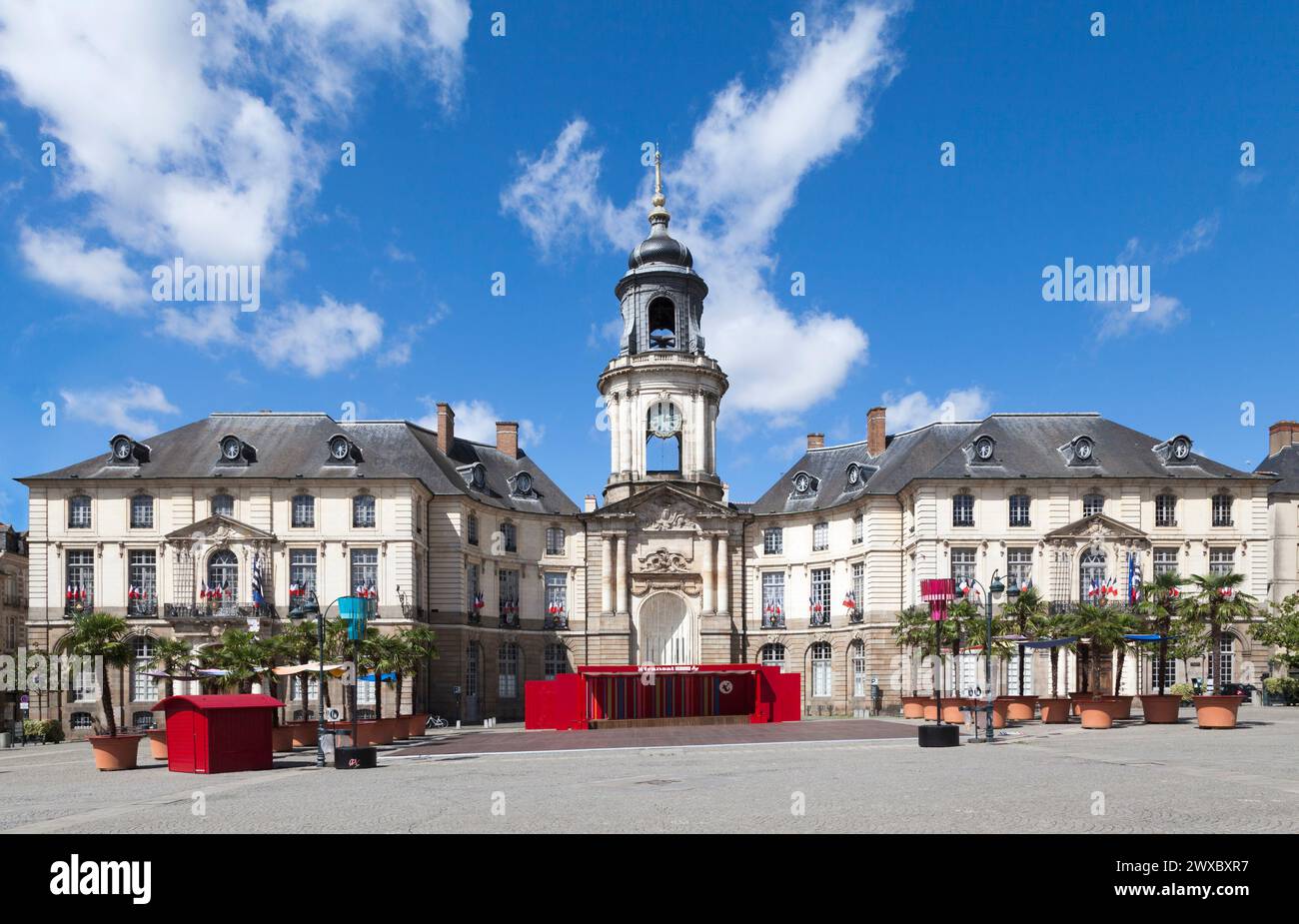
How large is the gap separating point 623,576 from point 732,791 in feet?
126

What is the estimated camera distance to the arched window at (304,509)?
5066 centimetres

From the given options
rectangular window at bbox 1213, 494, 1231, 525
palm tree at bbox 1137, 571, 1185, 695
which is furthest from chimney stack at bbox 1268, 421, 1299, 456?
palm tree at bbox 1137, 571, 1185, 695

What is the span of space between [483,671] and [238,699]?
91.8 feet

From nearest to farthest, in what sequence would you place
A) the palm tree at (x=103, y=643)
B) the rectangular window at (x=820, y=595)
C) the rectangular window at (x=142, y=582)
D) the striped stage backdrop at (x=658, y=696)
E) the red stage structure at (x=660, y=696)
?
the palm tree at (x=103, y=643) < the red stage structure at (x=660, y=696) < the striped stage backdrop at (x=658, y=696) < the rectangular window at (x=142, y=582) < the rectangular window at (x=820, y=595)

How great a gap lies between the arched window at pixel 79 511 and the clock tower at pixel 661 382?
24.7m

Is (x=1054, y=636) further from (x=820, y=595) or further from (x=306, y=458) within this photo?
(x=306, y=458)

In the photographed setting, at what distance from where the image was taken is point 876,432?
196 feet

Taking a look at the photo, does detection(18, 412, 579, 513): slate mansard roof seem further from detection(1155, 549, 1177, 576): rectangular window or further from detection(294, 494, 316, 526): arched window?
detection(1155, 549, 1177, 576): rectangular window

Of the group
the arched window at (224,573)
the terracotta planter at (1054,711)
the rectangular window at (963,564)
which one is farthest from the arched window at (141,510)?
the terracotta planter at (1054,711)

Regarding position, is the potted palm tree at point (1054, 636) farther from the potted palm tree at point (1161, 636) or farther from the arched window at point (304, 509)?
the arched window at point (304, 509)

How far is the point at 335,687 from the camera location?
48531mm

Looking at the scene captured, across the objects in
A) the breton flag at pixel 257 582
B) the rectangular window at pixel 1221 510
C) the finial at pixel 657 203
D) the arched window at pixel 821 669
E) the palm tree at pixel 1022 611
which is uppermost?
the finial at pixel 657 203

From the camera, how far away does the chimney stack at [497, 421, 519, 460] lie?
6250 centimetres

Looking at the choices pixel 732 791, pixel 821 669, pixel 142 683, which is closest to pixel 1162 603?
pixel 821 669
